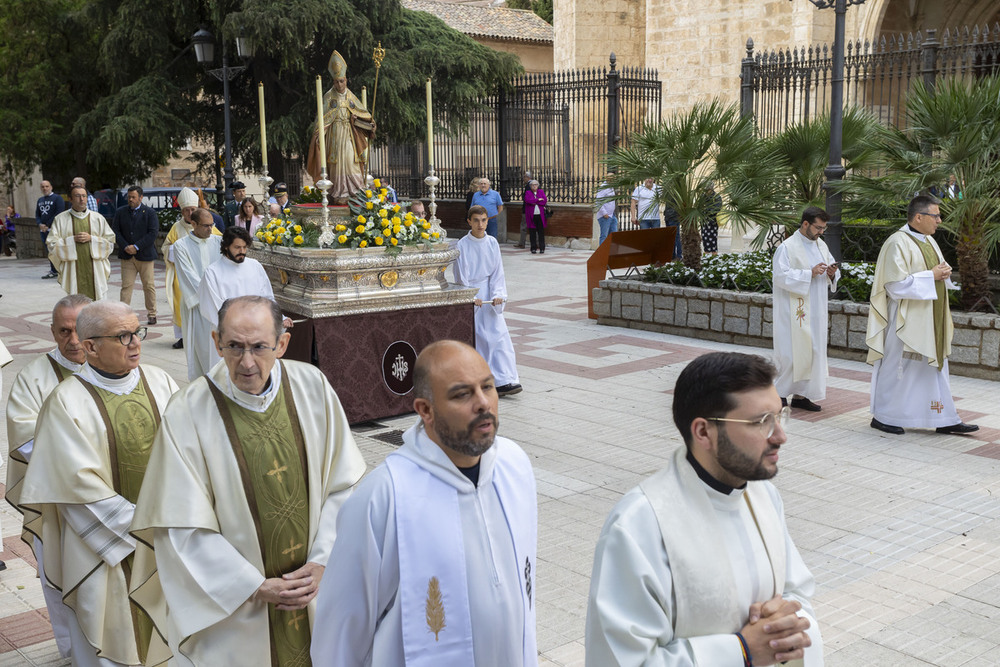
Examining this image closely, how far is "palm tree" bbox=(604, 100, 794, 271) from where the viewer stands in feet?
37.7

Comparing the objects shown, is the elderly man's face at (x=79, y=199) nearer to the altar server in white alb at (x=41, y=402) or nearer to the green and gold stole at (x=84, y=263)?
the green and gold stole at (x=84, y=263)

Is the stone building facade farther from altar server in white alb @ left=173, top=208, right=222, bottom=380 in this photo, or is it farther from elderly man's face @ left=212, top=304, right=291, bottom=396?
elderly man's face @ left=212, top=304, right=291, bottom=396

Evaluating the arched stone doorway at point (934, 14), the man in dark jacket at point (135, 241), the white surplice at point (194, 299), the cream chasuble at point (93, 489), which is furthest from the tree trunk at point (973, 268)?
the arched stone doorway at point (934, 14)

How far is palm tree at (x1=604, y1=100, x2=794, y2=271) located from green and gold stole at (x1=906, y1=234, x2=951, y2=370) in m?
3.57

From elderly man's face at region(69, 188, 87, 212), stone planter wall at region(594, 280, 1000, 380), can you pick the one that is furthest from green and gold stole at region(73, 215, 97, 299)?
stone planter wall at region(594, 280, 1000, 380)

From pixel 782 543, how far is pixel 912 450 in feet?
18.6

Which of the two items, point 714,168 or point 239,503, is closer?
point 239,503

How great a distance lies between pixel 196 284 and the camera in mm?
9008

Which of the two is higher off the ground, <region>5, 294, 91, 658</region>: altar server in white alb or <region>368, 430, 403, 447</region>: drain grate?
<region>5, 294, 91, 658</region>: altar server in white alb

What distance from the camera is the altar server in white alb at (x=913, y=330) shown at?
7699mm

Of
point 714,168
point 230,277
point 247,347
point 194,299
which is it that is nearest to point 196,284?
point 194,299

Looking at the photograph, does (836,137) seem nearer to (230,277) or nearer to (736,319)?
(736,319)

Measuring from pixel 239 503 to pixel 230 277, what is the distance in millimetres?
4600

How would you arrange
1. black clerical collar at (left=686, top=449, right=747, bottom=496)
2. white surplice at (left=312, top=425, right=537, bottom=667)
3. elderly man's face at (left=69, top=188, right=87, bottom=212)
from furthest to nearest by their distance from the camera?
elderly man's face at (left=69, top=188, right=87, bottom=212) → white surplice at (left=312, top=425, right=537, bottom=667) → black clerical collar at (left=686, top=449, right=747, bottom=496)
